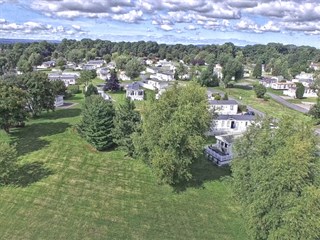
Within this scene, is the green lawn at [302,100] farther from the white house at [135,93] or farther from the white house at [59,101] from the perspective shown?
the white house at [59,101]

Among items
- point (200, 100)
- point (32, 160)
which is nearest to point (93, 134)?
point (32, 160)

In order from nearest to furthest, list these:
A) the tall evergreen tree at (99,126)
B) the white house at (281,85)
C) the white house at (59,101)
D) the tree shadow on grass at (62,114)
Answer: the tall evergreen tree at (99,126)
the tree shadow on grass at (62,114)
the white house at (59,101)
the white house at (281,85)

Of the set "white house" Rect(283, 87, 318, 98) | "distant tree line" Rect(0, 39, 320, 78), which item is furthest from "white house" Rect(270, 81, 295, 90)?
"distant tree line" Rect(0, 39, 320, 78)

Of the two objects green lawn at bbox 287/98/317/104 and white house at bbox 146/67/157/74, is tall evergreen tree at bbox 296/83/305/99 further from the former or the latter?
white house at bbox 146/67/157/74

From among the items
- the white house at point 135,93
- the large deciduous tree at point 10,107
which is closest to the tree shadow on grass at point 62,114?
the large deciduous tree at point 10,107

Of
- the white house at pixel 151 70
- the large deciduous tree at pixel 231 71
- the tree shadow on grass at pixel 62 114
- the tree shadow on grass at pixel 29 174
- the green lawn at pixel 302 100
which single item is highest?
the large deciduous tree at pixel 231 71
